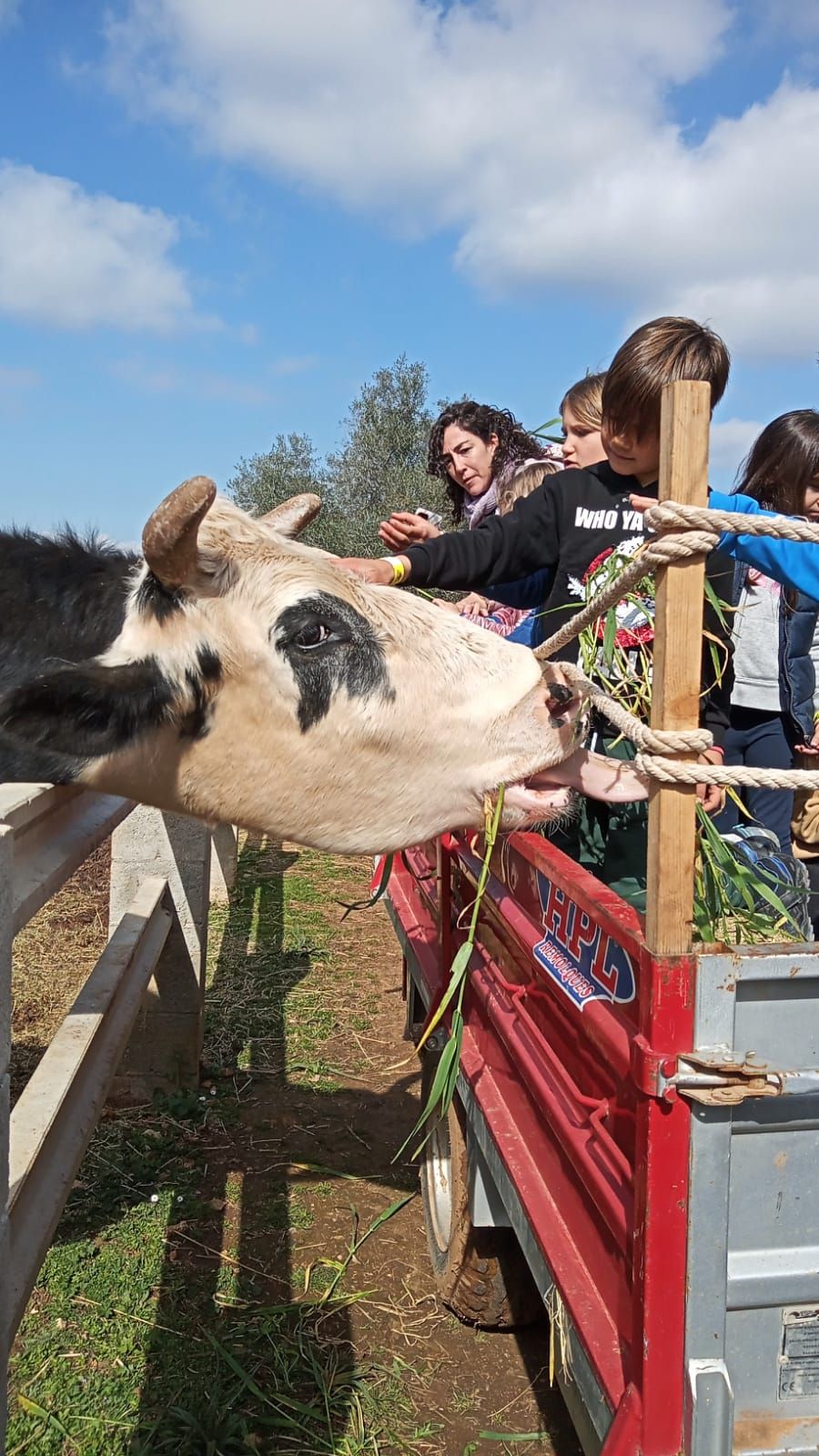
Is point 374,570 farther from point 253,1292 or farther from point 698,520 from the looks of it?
point 253,1292

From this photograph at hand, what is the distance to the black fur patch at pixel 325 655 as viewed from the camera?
2217mm

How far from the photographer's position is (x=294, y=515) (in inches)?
116

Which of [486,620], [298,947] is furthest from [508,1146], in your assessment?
[298,947]

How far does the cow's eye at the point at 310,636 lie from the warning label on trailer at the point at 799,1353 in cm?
150

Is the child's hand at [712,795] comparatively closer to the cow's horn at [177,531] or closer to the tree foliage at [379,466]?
the cow's horn at [177,531]

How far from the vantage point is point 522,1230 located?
201cm

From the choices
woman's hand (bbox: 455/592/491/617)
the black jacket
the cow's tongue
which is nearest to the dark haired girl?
the black jacket

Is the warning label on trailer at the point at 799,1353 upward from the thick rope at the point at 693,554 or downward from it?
downward

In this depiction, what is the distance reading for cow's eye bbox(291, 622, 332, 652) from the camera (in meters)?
2.22

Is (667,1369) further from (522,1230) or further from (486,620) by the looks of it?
(486,620)

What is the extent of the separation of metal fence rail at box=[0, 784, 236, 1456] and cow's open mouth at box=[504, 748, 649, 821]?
98 cm

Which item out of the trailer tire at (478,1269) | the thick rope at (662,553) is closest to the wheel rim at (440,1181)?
the trailer tire at (478,1269)

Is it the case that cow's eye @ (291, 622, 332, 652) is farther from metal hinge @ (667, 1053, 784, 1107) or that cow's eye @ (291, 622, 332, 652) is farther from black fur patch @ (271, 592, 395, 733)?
metal hinge @ (667, 1053, 784, 1107)

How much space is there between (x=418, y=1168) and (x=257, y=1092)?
2.98ft
